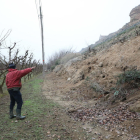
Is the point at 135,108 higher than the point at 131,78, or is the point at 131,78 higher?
the point at 131,78

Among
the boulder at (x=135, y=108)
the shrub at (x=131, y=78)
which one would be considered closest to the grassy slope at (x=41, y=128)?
the boulder at (x=135, y=108)

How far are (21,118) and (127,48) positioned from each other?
799 cm

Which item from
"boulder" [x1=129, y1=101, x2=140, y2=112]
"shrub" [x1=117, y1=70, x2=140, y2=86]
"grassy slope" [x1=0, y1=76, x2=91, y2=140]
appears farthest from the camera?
"shrub" [x1=117, y1=70, x2=140, y2=86]

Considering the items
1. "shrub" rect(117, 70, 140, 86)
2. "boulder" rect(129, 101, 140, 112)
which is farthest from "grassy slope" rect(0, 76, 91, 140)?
"shrub" rect(117, 70, 140, 86)

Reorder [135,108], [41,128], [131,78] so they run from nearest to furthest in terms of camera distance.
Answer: [41,128], [135,108], [131,78]

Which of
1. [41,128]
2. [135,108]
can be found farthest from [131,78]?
[41,128]

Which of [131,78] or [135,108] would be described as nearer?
[135,108]

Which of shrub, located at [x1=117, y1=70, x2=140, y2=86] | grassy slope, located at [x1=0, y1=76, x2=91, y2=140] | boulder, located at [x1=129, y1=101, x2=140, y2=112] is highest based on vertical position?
shrub, located at [x1=117, y1=70, x2=140, y2=86]

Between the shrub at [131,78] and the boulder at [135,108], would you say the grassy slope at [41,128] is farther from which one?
the shrub at [131,78]

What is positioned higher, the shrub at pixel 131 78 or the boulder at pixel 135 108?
the shrub at pixel 131 78

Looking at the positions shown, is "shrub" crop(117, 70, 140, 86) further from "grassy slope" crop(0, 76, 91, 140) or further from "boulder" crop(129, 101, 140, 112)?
"grassy slope" crop(0, 76, 91, 140)

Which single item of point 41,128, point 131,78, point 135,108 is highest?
point 131,78

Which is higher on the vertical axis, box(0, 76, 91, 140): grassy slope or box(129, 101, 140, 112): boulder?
box(129, 101, 140, 112): boulder

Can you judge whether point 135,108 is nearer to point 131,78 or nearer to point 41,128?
point 131,78
